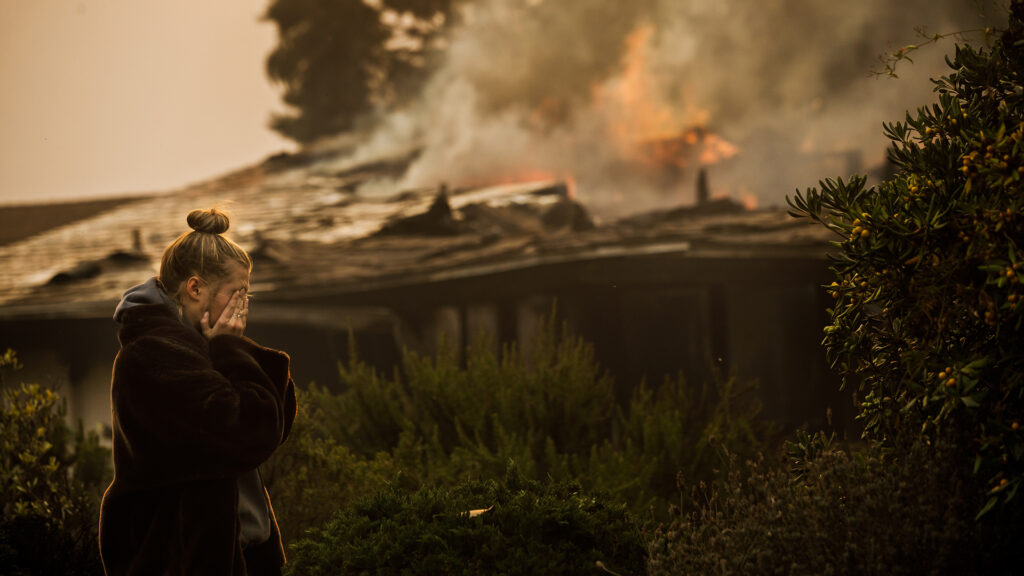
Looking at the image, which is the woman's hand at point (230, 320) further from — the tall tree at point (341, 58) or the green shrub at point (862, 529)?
the tall tree at point (341, 58)

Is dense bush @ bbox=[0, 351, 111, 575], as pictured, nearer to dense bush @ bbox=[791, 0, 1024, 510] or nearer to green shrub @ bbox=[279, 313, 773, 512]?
green shrub @ bbox=[279, 313, 773, 512]

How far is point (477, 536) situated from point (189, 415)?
111 centimetres

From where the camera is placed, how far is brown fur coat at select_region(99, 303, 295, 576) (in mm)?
2971

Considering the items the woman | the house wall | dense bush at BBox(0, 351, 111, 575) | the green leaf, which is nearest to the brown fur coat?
the woman

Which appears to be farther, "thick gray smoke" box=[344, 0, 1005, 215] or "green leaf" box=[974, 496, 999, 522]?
"thick gray smoke" box=[344, 0, 1005, 215]

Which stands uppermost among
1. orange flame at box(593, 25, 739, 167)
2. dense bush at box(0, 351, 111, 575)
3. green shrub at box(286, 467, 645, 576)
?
orange flame at box(593, 25, 739, 167)

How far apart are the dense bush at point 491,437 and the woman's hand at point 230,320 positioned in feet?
7.40

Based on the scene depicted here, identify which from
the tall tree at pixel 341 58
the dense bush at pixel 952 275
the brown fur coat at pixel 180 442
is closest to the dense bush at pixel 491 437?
the dense bush at pixel 952 275

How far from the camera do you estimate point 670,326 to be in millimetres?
8648

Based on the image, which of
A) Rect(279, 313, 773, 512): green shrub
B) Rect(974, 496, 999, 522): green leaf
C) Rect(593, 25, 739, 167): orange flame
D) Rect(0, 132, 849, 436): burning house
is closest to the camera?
Rect(974, 496, 999, 522): green leaf

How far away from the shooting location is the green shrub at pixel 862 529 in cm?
280

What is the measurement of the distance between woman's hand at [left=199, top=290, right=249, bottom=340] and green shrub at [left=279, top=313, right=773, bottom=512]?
2358 millimetres

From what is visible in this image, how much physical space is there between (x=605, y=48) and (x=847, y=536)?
6710 millimetres

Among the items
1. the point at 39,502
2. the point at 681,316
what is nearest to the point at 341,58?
the point at 681,316
